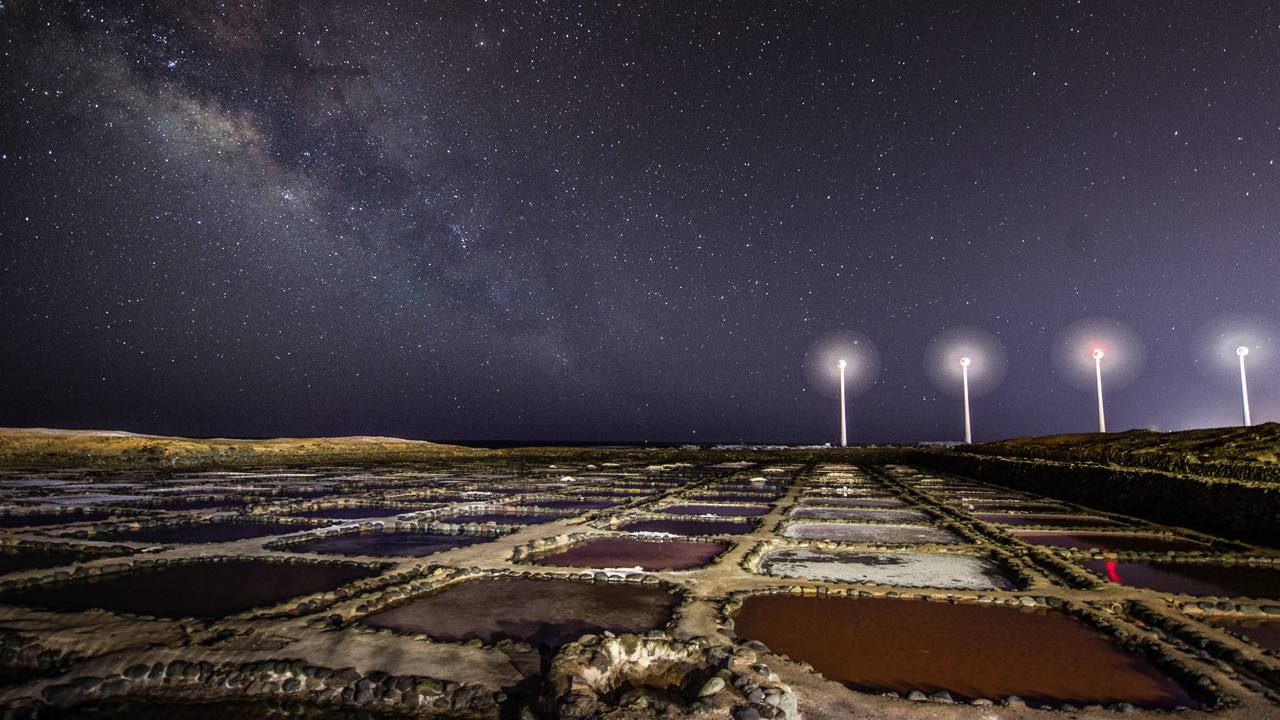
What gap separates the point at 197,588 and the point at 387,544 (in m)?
2.11

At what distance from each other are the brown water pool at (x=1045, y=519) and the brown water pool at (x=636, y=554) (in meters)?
4.79

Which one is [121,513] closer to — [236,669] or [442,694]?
[236,669]

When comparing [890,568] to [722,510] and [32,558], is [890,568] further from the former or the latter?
[32,558]

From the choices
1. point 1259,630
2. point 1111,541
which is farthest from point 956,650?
point 1111,541

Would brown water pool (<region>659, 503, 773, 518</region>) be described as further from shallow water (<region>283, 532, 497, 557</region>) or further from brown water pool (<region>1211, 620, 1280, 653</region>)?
brown water pool (<region>1211, 620, 1280, 653</region>)

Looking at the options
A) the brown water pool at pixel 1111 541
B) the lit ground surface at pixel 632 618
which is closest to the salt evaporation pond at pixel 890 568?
the lit ground surface at pixel 632 618

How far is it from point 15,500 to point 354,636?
11.2 m

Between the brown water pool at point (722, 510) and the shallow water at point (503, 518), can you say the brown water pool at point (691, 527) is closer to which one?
the brown water pool at point (722, 510)

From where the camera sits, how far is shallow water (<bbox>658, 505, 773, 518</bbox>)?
9383mm

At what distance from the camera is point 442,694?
8.92 ft

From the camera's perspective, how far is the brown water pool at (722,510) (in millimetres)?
9375

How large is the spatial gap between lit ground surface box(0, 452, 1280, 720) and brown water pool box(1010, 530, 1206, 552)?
6cm

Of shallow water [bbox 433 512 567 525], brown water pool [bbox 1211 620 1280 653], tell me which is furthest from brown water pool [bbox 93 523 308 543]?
brown water pool [bbox 1211 620 1280 653]

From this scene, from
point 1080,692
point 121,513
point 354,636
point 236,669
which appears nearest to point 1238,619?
point 1080,692
